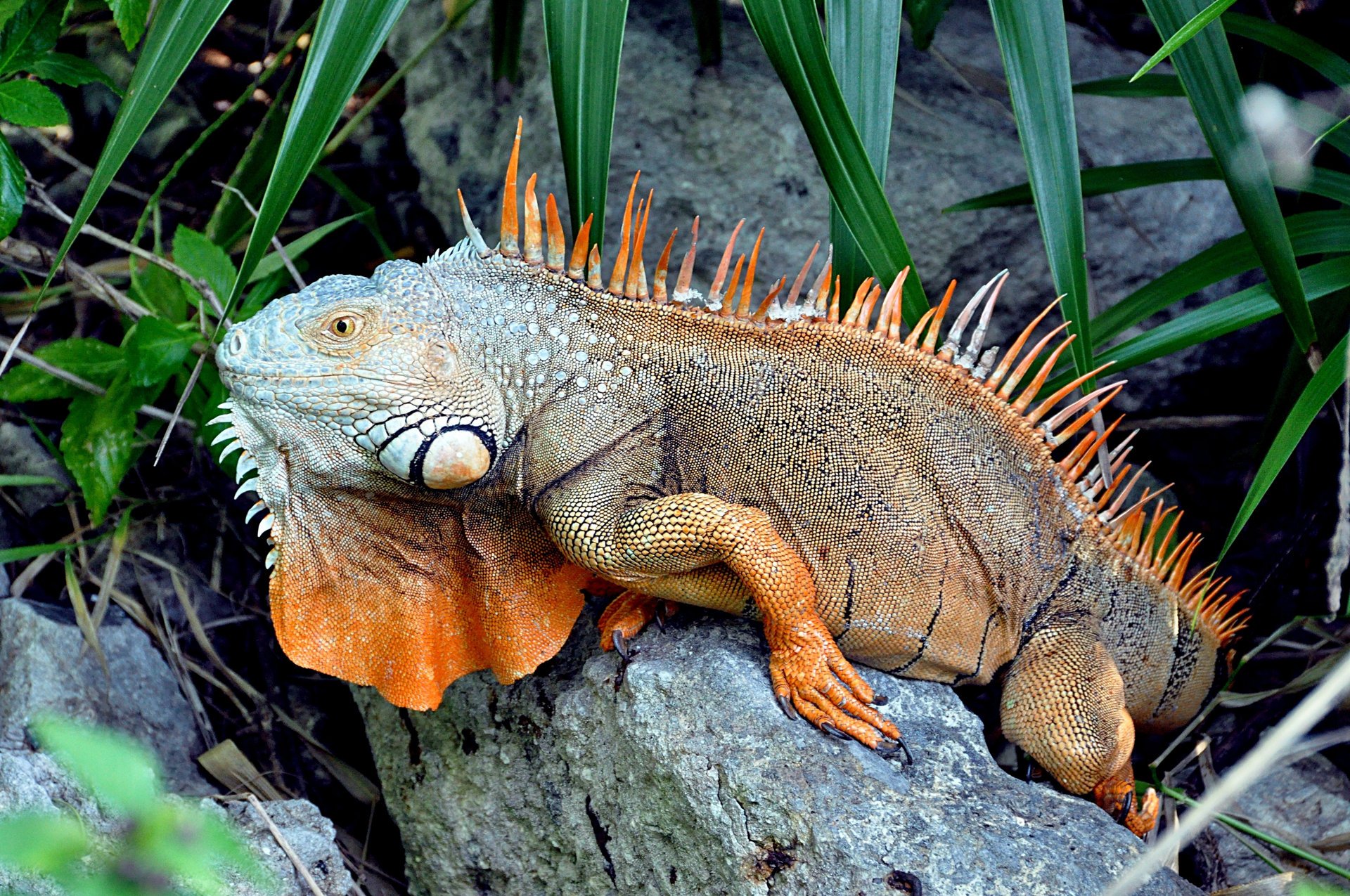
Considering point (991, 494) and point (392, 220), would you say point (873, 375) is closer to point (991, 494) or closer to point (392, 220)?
point (991, 494)

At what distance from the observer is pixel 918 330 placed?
313cm

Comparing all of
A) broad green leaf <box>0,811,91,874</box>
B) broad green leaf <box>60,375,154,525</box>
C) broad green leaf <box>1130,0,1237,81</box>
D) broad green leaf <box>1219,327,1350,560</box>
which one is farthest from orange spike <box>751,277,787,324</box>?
broad green leaf <box>0,811,91,874</box>

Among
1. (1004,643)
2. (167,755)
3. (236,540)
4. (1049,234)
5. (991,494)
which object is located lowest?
(167,755)

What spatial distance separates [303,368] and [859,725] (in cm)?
165

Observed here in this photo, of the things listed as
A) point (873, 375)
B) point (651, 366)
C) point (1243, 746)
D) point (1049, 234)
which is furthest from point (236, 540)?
point (1243, 746)

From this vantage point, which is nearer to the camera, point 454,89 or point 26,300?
point 26,300

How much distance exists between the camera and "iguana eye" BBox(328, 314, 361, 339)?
2.77 metres

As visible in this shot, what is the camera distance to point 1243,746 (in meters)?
3.80

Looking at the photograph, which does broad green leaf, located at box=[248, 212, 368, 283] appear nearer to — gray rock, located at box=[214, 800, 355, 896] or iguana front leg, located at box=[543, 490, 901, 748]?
iguana front leg, located at box=[543, 490, 901, 748]

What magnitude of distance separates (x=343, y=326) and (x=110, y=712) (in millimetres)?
1678

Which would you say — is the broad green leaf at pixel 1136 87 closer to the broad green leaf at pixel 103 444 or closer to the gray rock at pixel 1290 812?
the gray rock at pixel 1290 812

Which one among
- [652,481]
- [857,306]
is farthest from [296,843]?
[857,306]

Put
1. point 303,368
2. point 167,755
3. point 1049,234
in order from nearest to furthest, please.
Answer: point 303,368
point 1049,234
point 167,755

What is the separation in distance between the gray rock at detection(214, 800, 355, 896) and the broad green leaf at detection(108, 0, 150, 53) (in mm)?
2136
